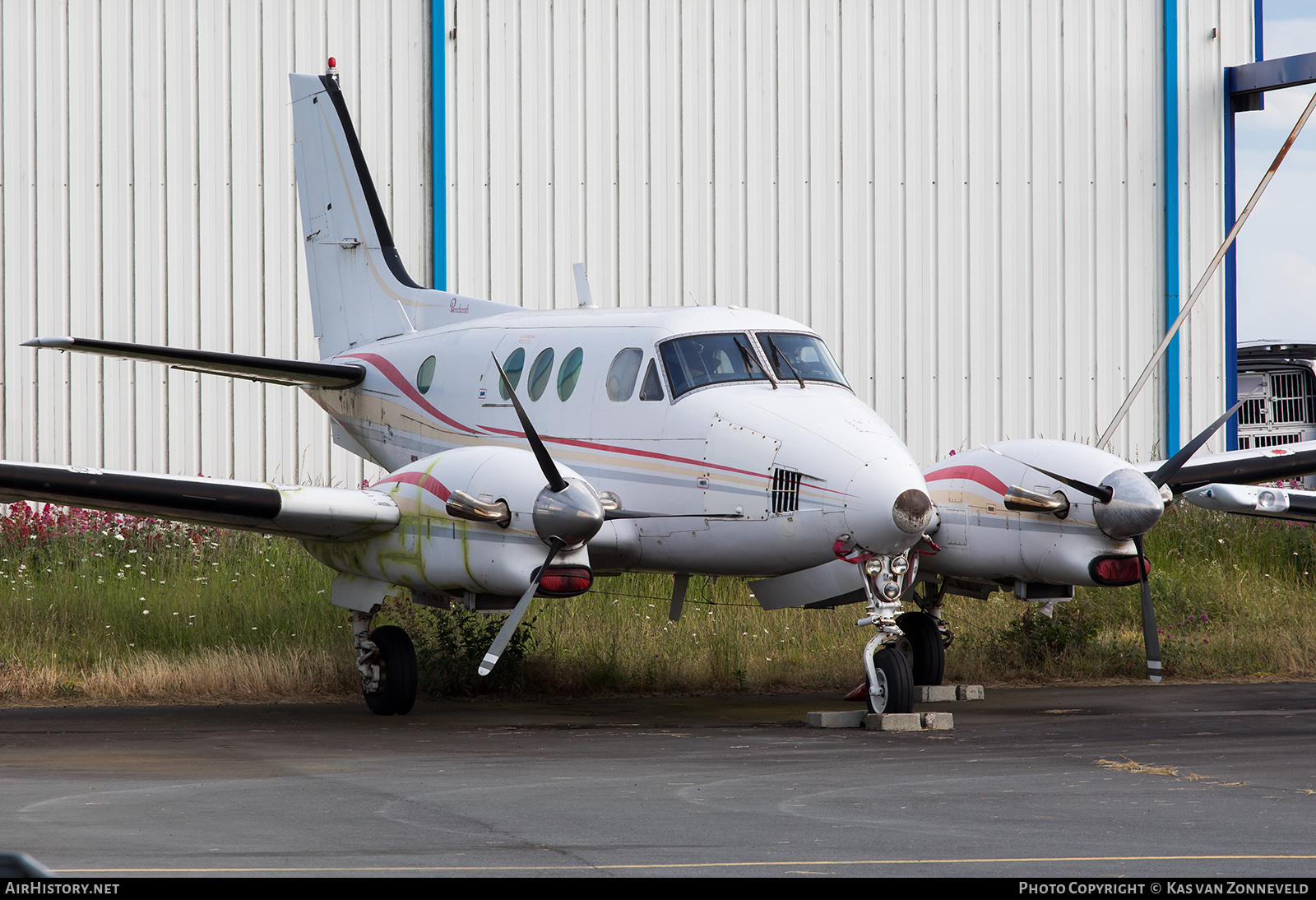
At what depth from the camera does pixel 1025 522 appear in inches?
479

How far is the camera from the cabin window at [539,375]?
41.1ft

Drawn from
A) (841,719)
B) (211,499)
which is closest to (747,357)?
(841,719)

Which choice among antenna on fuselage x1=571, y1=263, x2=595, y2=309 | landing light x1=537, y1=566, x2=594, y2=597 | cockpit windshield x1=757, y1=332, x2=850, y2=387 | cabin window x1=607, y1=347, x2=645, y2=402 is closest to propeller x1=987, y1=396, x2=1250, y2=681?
cockpit windshield x1=757, y1=332, x2=850, y2=387

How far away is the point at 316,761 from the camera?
9.09 m

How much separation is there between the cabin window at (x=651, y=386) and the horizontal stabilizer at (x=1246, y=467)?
4.60 meters

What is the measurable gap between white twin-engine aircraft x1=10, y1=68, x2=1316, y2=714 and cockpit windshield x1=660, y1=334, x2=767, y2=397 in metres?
0.01

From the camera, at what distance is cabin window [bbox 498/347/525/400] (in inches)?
→ 504

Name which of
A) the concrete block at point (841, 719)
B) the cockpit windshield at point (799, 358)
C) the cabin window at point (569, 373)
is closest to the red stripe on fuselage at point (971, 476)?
the cockpit windshield at point (799, 358)

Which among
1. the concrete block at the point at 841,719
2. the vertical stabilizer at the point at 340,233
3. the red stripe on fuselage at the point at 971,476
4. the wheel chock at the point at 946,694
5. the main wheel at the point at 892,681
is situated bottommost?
the wheel chock at the point at 946,694

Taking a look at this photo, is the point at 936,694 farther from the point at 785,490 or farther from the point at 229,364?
the point at 229,364

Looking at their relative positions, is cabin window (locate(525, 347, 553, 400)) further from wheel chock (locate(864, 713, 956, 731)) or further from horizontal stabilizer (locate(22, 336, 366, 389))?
wheel chock (locate(864, 713, 956, 731))

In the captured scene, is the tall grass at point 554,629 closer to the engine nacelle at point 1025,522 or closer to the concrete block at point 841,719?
the engine nacelle at point 1025,522
